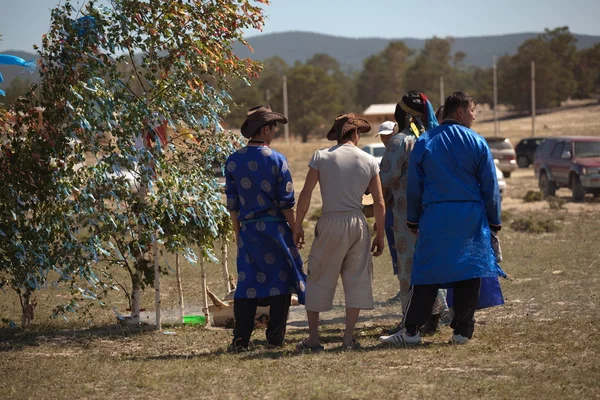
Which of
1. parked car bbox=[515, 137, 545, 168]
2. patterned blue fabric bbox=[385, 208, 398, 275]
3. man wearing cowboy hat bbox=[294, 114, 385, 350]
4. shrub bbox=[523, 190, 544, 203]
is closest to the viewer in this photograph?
man wearing cowboy hat bbox=[294, 114, 385, 350]

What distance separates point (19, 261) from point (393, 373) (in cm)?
382

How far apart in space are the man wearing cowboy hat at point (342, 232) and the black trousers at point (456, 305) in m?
0.36

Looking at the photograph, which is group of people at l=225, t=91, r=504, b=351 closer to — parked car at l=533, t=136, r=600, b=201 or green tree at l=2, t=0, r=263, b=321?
green tree at l=2, t=0, r=263, b=321

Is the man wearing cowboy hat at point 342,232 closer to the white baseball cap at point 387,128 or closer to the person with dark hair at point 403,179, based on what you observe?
the person with dark hair at point 403,179

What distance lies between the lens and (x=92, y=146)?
8102mm

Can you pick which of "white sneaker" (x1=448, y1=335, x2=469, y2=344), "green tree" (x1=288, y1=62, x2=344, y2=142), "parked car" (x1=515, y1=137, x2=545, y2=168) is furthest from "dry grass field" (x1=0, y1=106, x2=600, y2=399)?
"green tree" (x1=288, y1=62, x2=344, y2=142)

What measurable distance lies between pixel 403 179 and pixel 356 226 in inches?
36.3

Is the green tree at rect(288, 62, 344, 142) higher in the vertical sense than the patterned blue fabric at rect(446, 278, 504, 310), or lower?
higher

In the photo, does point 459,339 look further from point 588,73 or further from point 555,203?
point 588,73

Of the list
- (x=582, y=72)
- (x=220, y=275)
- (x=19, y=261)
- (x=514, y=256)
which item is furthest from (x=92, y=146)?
(x=582, y=72)

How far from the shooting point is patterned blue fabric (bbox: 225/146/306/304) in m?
7.02

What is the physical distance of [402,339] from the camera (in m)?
7.12

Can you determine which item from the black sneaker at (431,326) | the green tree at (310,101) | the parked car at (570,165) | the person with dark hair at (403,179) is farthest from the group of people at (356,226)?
the green tree at (310,101)

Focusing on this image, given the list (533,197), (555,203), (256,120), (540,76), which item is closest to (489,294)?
(256,120)
